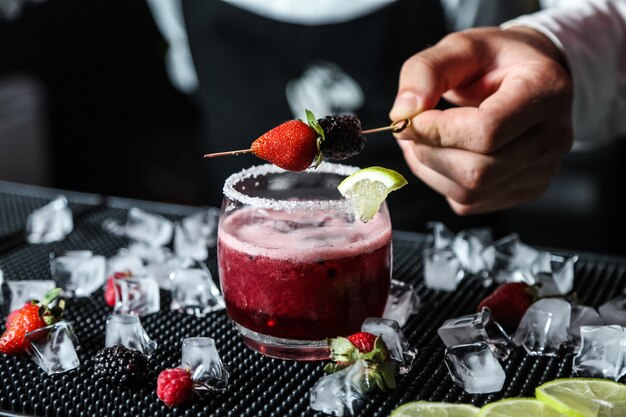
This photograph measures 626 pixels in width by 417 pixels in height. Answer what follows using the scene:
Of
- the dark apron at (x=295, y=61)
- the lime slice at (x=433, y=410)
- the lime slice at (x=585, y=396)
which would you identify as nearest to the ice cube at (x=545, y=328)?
the lime slice at (x=585, y=396)

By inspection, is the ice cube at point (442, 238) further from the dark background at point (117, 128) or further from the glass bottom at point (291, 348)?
the dark background at point (117, 128)

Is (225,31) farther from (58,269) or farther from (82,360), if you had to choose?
(82,360)

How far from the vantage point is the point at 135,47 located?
4621 mm

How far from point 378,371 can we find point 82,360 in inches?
18.0

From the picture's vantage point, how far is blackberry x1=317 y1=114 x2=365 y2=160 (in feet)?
4.04

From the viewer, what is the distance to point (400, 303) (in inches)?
55.6

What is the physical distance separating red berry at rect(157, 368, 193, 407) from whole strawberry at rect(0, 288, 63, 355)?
0.27 m

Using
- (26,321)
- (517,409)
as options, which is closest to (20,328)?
(26,321)

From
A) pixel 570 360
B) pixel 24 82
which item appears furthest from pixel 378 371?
pixel 24 82

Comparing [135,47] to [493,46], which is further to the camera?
[135,47]

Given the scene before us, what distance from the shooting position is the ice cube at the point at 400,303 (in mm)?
1404

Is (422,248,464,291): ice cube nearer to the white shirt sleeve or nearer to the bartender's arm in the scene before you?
the bartender's arm

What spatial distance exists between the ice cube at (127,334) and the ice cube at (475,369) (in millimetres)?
463

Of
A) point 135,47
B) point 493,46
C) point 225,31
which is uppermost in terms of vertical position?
point 493,46
